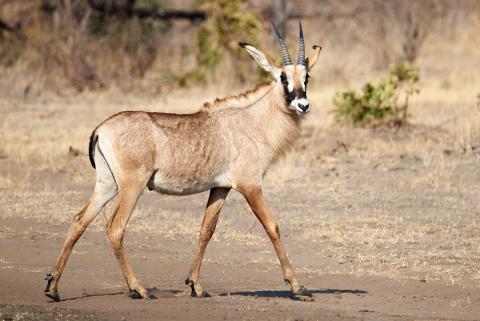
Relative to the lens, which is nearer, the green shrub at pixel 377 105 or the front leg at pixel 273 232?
the front leg at pixel 273 232

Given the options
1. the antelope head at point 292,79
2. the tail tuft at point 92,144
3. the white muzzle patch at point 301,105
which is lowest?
the tail tuft at point 92,144

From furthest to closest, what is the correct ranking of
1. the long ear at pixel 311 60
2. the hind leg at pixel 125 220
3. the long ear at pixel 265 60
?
the long ear at pixel 311 60, the long ear at pixel 265 60, the hind leg at pixel 125 220

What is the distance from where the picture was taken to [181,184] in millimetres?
8406

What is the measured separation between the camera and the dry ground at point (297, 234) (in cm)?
816

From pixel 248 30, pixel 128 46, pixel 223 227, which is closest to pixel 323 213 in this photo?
pixel 223 227

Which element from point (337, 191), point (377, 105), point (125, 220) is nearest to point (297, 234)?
point (337, 191)

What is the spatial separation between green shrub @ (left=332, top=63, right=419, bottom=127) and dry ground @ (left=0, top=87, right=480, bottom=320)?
13.2 inches

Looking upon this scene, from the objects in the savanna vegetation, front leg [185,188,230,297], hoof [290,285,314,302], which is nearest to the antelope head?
the savanna vegetation

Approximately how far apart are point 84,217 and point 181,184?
78 centimetres

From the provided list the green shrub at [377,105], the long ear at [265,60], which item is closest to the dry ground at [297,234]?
the green shrub at [377,105]

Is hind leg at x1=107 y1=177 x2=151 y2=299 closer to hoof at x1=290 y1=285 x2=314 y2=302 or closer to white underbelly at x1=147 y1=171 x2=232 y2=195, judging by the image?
white underbelly at x1=147 y1=171 x2=232 y2=195

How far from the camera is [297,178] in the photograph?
14164 millimetres

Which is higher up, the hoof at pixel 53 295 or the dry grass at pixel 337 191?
the dry grass at pixel 337 191

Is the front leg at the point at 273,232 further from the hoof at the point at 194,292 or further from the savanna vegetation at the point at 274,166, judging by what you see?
the hoof at the point at 194,292
